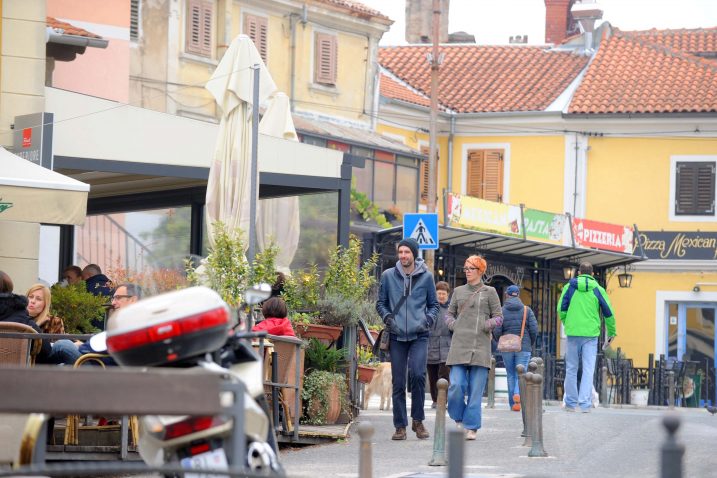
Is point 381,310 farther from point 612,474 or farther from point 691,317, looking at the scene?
point 691,317

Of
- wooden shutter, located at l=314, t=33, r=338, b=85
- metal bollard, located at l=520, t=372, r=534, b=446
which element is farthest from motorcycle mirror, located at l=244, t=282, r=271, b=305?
wooden shutter, located at l=314, t=33, r=338, b=85

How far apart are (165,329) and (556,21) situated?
4555cm

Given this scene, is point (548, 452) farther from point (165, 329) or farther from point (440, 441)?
point (165, 329)

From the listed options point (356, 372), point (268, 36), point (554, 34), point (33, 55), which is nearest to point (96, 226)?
point (268, 36)

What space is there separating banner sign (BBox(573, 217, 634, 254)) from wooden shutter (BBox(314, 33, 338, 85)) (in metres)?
7.40

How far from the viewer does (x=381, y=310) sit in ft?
44.4

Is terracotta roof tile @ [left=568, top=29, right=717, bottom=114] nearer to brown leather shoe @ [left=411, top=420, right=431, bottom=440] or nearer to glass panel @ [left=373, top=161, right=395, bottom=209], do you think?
glass panel @ [left=373, top=161, right=395, bottom=209]

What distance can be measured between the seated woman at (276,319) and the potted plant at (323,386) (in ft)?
2.90

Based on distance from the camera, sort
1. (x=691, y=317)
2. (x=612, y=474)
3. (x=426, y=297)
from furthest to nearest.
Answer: (x=691, y=317) < (x=426, y=297) < (x=612, y=474)

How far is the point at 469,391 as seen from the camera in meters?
13.4

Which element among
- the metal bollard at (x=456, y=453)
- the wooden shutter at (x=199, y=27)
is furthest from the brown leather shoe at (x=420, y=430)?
the wooden shutter at (x=199, y=27)

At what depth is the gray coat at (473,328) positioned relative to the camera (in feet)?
43.3

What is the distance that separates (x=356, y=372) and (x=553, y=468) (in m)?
4.05

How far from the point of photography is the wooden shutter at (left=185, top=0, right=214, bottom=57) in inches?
1318
